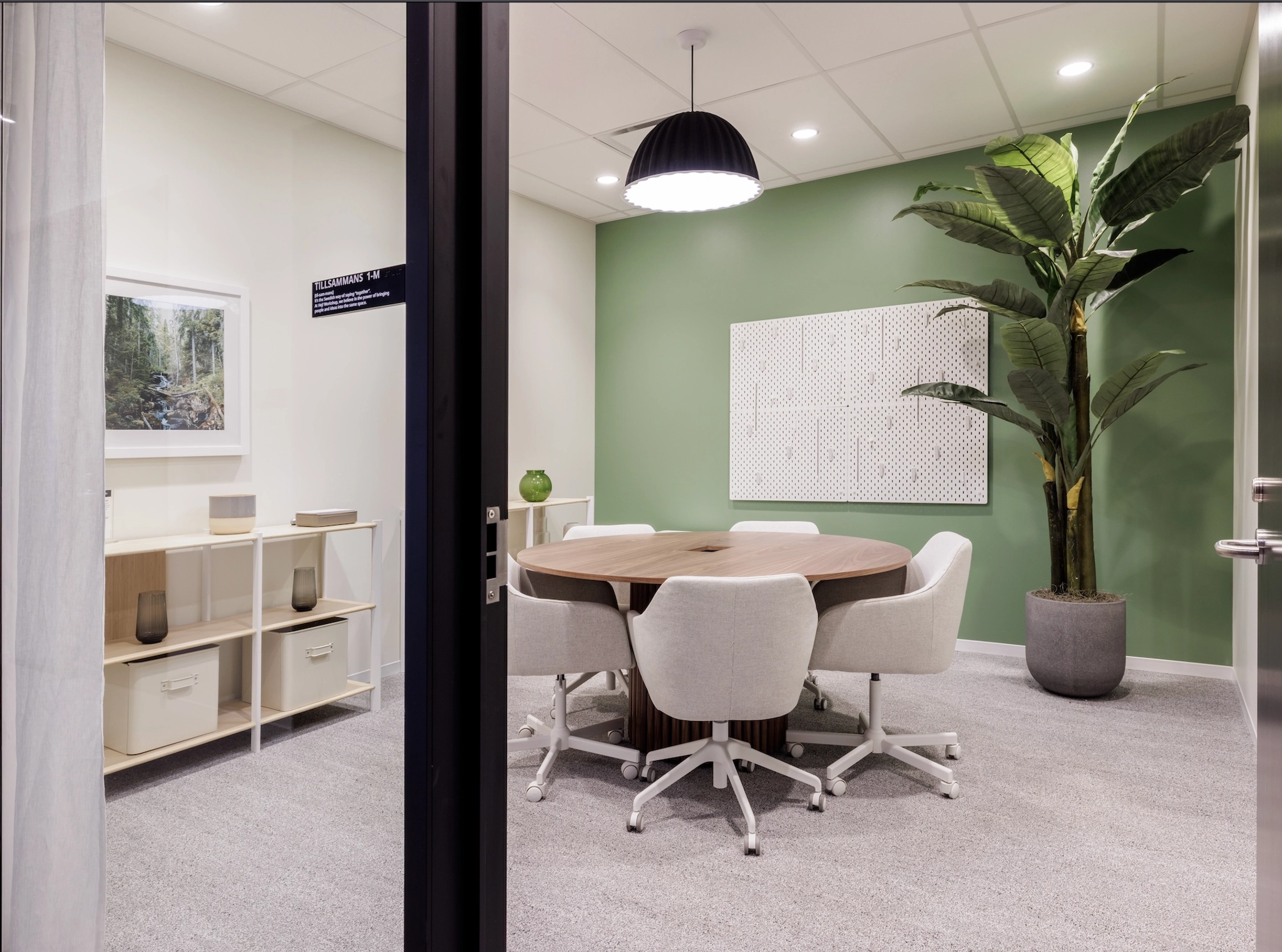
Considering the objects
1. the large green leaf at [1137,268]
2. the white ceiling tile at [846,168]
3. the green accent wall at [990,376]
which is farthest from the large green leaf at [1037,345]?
the white ceiling tile at [846,168]

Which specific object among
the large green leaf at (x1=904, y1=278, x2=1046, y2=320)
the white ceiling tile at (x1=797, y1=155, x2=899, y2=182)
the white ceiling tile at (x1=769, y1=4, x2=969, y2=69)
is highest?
the white ceiling tile at (x1=797, y1=155, x2=899, y2=182)

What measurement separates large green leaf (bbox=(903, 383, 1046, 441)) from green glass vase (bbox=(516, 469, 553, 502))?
6.99 feet

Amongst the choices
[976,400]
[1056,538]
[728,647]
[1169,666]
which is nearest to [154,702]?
[728,647]

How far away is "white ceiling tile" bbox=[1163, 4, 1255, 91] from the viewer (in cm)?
300

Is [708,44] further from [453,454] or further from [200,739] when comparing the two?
[200,739]

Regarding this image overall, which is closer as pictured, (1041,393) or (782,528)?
(1041,393)

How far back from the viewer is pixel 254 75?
1146 mm

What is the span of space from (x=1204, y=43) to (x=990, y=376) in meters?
1.69

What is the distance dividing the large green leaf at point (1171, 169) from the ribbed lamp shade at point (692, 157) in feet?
5.04

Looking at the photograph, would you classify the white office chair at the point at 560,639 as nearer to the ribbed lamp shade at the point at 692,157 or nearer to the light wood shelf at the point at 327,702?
the light wood shelf at the point at 327,702

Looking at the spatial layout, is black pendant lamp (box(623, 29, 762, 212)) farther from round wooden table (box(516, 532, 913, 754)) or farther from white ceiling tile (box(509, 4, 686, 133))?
round wooden table (box(516, 532, 913, 754))

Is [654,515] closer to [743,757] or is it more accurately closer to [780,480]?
[780,480]

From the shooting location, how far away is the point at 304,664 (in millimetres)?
1254

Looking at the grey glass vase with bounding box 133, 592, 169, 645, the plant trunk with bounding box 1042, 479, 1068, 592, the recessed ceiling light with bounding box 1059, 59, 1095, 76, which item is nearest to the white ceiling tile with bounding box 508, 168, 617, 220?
the recessed ceiling light with bounding box 1059, 59, 1095, 76
